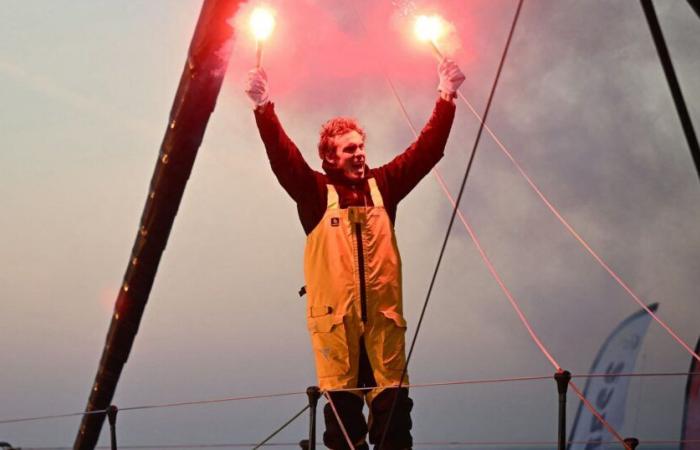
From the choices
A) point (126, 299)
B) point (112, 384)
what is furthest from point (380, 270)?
point (112, 384)

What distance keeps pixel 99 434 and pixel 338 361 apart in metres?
4.85

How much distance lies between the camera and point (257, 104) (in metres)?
4.39

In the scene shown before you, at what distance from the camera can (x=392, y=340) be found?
4.33 meters

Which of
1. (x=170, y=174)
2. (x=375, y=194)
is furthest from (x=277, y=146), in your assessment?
(x=170, y=174)

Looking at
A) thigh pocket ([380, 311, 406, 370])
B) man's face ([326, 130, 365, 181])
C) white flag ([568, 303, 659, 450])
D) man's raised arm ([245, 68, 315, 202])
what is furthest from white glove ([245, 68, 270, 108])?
white flag ([568, 303, 659, 450])

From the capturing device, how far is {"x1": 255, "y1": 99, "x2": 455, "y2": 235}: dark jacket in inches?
176

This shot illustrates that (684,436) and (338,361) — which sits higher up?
(338,361)

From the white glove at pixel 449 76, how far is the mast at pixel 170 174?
4.08 feet

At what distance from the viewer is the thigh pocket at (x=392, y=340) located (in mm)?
4316

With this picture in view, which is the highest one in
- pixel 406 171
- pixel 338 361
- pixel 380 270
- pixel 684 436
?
pixel 406 171

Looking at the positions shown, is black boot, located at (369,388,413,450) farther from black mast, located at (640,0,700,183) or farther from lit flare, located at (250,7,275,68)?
black mast, located at (640,0,700,183)

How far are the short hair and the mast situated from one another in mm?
878

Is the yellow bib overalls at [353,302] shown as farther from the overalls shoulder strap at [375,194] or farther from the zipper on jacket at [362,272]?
the overalls shoulder strap at [375,194]

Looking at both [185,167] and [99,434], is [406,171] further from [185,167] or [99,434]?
[99,434]
